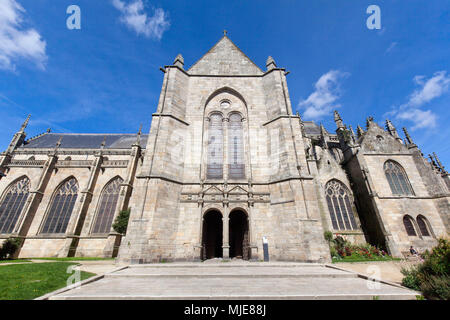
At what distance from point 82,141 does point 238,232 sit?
2784 centimetres

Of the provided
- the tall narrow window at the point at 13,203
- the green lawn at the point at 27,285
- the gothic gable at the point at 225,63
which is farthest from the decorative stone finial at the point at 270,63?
the tall narrow window at the point at 13,203

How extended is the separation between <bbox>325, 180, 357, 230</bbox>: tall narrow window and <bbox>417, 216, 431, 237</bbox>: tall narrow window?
492cm

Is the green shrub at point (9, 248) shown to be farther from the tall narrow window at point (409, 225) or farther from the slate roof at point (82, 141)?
the tall narrow window at point (409, 225)

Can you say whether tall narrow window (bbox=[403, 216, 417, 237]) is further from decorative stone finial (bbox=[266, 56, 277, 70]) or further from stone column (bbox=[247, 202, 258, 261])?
decorative stone finial (bbox=[266, 56, 277, 70])

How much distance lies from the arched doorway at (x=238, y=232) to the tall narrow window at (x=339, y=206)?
28.8 feet

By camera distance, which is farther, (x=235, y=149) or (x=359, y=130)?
(x=359, y=130)

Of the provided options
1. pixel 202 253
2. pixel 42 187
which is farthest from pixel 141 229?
pixel 42 187

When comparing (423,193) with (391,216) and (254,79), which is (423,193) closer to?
(391,216)

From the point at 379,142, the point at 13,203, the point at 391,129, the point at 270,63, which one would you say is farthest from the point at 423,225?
the point at 13,203

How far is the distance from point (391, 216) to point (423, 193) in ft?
13.7

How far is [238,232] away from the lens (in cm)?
1304

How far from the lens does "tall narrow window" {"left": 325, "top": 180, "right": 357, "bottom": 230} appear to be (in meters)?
15.9

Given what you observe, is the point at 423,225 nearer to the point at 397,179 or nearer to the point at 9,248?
the point at 397,179

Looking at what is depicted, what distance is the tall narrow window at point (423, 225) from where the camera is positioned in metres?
15.0
